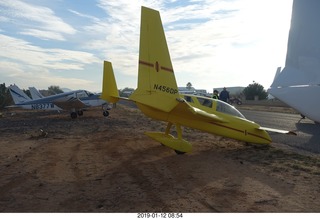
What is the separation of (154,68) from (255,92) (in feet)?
227

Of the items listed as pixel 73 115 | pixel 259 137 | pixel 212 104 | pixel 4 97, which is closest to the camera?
pixel 212 104

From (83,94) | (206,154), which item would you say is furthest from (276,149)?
(83,94)

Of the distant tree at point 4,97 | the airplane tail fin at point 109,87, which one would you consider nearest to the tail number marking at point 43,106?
the distant tree at point 4,97

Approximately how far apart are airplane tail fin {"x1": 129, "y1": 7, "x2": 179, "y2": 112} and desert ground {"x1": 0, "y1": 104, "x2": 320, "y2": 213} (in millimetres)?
1856

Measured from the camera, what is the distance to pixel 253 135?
1062cm

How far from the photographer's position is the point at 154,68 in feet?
28.0

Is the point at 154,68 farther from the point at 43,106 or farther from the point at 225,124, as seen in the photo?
the point at 43,106

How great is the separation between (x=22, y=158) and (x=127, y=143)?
13.1 feet

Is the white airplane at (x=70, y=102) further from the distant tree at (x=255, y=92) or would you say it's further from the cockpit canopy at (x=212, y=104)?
the distant tree at (x=255, y=92)

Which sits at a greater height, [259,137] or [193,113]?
[193,113]

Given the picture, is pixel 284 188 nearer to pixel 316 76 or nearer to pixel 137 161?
pixel 137 161

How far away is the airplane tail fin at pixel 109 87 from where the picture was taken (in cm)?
1091

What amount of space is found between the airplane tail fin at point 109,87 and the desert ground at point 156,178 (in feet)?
6.14

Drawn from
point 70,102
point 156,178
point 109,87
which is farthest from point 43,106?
point 156,178
